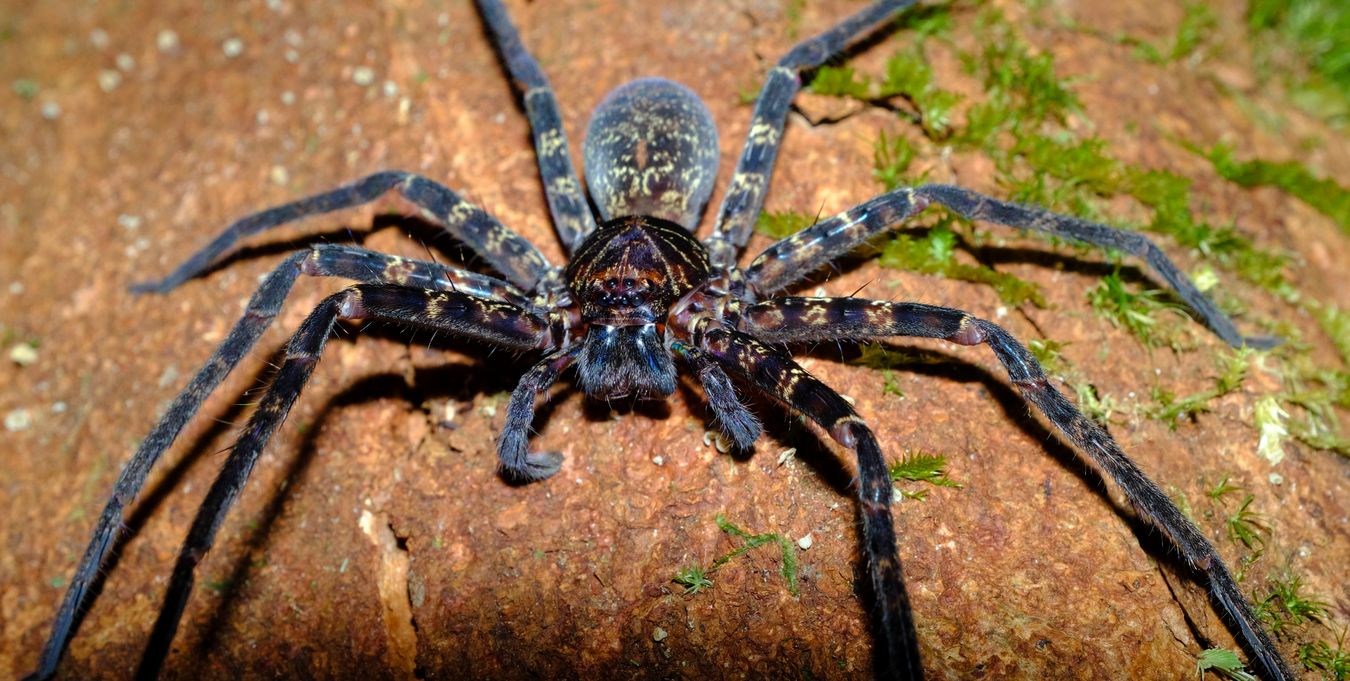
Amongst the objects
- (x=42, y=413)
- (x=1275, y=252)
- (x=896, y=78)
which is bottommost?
(x=1275, y=252)

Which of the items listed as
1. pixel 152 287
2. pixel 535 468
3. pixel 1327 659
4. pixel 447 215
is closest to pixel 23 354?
pixel 152 287

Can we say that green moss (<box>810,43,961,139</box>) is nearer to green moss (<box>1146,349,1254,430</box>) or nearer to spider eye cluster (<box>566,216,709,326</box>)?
spider eye cluster (<box>566,216,709,326</box>)

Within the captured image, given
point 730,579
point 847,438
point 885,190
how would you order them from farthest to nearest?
point 885,190 → point 730,579 → point 847,438

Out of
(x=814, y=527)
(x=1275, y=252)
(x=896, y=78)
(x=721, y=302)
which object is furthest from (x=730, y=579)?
(x=1275, y=252)

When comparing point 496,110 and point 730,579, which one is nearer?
point 730,579

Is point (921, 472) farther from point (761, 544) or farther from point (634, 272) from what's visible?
point (634, 272)

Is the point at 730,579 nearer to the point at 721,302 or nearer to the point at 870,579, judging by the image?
the point at 870,579

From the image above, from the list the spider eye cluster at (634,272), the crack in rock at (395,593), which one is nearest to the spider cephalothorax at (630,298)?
the spider eye cluster at (634,272)
